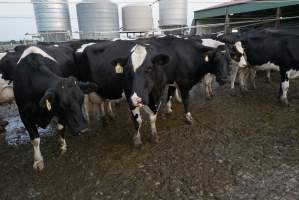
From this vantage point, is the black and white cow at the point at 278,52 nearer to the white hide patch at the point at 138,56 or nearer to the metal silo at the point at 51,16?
the white hide patch at the point at 138,56

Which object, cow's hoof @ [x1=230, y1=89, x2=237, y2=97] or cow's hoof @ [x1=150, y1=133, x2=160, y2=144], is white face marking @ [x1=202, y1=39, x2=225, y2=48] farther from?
cow's hoof @ [x1=150, y1=133, x2=160, y2=144]

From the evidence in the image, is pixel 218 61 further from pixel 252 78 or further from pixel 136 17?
pixel 136 17

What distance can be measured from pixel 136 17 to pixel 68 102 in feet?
85.2

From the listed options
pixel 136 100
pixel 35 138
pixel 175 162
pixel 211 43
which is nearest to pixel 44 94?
pixel 35 138

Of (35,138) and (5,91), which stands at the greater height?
(5,91)

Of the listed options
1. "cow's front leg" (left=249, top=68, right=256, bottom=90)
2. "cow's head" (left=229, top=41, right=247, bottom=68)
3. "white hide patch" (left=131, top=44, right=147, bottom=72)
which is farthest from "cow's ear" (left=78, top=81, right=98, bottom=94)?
"cow's front leg" (left=249, top=68, right=256, bottom=90)

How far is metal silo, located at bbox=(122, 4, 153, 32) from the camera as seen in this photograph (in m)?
27.7

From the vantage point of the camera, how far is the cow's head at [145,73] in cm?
409

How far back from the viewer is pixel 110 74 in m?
5.20

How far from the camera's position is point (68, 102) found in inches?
131

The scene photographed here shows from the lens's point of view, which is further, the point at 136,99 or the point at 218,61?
the point at 218,61

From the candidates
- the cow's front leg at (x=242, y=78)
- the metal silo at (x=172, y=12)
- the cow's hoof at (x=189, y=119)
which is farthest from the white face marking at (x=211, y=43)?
the metal silo at (x=172, y=12)

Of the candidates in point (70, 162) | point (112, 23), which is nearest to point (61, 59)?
point (70, 162)

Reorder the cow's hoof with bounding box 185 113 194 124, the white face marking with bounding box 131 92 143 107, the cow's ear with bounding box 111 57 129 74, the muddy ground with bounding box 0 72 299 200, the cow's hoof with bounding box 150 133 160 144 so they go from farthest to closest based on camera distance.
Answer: the cow's hoof with bounding box 185 113 194 124
the cow's hoof with bounding box 150 133 160 144
the cow's ear with bounding box 111 57 129 74
the white face marking with bounding box 131 92 143 107
the muddy ground with bounding box 0 72 299 200
